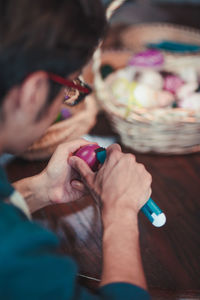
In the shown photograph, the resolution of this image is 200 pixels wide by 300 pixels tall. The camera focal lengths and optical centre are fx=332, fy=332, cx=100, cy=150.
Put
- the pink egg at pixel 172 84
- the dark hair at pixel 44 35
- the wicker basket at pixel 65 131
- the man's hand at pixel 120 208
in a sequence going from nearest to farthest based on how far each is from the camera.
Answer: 1. the dark hair at pixel 44 35
2. the man's hand at pixel 120 208
3. the wicker basket at pixel 65 131
4. the pink egg at pixel 172 84

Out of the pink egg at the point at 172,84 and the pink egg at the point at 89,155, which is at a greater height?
the pink egg at the point at 89,155

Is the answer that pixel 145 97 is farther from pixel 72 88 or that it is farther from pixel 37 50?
pixel 37 50

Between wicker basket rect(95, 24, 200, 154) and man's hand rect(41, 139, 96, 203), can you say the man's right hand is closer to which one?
man's hand rect(41, 139, 96, 203)

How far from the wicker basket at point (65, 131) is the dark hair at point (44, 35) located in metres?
0.41

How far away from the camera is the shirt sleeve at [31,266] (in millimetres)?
373

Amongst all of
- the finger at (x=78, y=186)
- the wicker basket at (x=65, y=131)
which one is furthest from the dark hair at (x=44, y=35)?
the wicker basket at (x=65, y=131)

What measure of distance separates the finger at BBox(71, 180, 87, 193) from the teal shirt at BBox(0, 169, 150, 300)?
251 millimetres

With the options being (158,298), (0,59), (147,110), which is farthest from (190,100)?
(0,59)

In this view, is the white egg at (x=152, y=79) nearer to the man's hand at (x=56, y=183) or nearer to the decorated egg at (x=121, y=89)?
the decorated egg at (x=121, y=89)

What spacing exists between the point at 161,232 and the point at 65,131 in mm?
376

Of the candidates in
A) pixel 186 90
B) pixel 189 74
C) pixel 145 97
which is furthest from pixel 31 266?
pixel 189 74

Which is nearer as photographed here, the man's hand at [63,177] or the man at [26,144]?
the man at [26,144]

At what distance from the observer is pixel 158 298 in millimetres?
558

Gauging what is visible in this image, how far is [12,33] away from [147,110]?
21.4 inches
